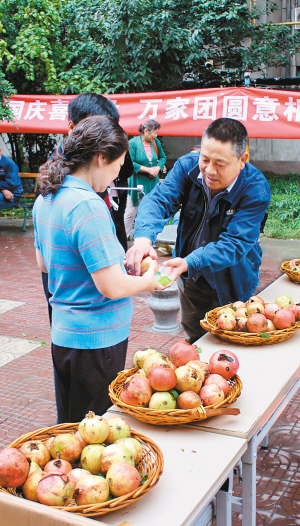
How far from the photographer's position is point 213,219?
10.2ft

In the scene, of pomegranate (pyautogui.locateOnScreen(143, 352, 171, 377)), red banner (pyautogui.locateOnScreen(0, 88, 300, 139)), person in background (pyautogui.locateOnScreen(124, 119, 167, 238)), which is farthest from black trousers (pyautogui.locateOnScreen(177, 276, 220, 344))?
red banner (pyautogui.locateOnScreen(0, 88, 300, 139))

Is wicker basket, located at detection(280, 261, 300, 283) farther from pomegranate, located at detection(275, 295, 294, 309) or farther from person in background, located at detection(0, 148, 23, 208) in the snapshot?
person in background, located at detection(0, 148, 23, 208)

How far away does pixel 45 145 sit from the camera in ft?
43.7

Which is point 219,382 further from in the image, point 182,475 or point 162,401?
point 182,475

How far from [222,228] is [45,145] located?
11061 mm

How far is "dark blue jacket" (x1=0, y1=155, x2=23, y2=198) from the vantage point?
30.9 ft

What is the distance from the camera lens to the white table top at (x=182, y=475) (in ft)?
4.65

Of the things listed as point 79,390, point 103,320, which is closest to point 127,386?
point 103,320

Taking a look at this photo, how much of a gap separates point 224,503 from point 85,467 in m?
0.53

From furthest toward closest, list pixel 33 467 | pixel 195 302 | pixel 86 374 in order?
1. pixel 195 302
2. pixel 86 374
3. pixel 33 467

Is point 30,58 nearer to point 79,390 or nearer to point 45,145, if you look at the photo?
point 45,145

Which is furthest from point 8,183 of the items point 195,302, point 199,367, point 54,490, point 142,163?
point 54,490

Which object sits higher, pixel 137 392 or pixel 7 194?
pixel 137 392

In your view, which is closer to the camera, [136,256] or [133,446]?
[133,446]
